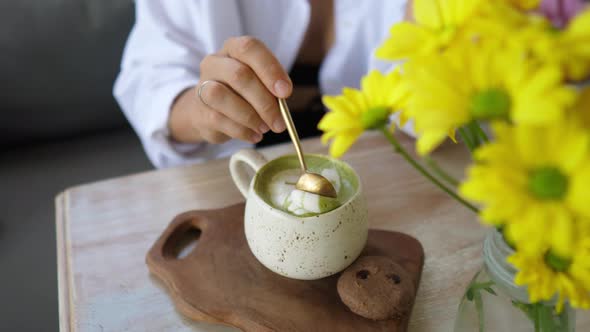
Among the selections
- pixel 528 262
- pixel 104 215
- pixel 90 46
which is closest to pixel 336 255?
pixel 528 262

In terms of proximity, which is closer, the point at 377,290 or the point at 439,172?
the point at 439,172

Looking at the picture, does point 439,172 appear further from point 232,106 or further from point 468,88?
point 232,106

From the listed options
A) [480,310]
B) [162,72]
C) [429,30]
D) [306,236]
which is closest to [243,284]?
[306,236]

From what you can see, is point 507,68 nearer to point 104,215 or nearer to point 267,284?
point 267,284

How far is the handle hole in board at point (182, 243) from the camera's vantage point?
534 millimetres

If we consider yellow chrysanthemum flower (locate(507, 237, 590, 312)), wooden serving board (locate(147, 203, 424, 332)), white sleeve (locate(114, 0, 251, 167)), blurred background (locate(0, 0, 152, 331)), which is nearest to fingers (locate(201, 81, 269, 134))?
wooden serving board (locate(147, 203, 424, 332))

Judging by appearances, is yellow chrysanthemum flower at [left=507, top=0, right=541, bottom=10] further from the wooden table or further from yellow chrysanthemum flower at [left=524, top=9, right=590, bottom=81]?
the wooden table

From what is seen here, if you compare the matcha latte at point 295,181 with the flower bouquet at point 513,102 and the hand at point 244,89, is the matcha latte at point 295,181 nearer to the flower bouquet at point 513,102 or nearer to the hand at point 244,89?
the hand at point 244,89

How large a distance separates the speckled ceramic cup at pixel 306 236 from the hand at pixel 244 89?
0.28 feet

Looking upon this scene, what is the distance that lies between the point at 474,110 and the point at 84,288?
43 cm

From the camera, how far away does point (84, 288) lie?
1.61 feet

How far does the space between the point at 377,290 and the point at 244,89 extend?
24cm

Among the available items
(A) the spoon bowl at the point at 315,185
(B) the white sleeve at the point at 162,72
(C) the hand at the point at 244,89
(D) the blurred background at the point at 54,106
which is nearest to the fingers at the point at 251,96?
(C) the hand at the point at 244,89

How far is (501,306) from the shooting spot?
0.33m
